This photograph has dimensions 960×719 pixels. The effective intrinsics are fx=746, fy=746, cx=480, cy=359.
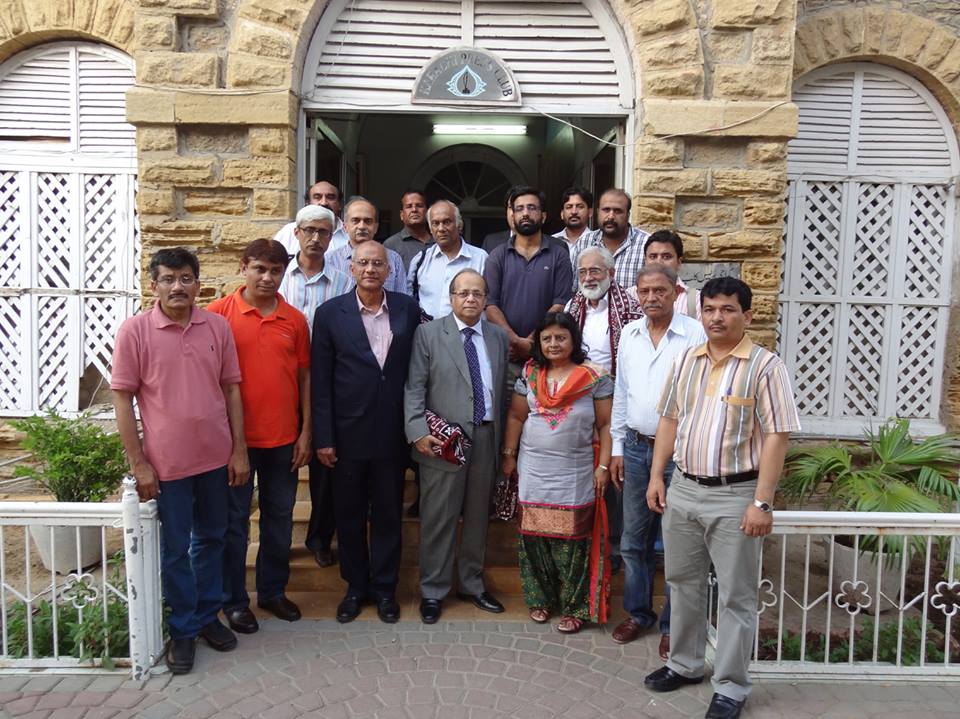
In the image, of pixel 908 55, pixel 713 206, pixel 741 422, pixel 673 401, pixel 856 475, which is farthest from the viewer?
pixel 908 55

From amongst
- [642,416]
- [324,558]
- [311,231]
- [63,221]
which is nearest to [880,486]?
[642,416]

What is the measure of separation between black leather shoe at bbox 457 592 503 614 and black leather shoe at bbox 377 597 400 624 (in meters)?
0.41

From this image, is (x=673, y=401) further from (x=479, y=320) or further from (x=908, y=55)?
(x=908, y=55)

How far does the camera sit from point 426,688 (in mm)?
3439

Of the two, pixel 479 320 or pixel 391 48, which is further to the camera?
pixel 391 48

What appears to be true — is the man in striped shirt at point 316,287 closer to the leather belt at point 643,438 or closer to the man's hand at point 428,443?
the man's hand at point 428,443

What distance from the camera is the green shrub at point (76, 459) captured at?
177 inches

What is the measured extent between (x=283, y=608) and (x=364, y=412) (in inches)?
47.3

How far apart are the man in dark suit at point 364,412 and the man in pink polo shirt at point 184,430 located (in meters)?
0.48

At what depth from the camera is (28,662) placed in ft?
11.5

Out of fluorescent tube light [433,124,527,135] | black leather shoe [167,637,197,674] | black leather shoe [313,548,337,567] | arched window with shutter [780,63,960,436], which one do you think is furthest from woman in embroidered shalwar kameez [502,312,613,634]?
fluorescent tube light [433,124,527,135]

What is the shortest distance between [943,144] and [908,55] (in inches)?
30.7

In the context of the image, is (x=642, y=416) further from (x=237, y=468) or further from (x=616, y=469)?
(x=237, y=468)

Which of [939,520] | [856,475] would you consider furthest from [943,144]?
[939,520]
